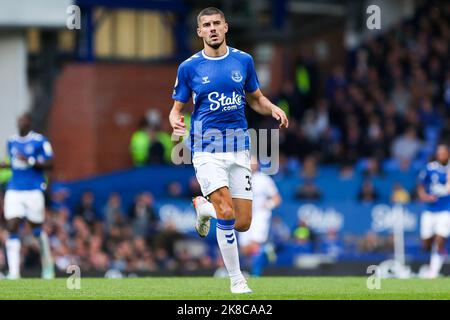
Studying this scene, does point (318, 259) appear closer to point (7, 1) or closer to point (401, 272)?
point (401, 272)

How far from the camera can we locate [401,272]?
80.3ft

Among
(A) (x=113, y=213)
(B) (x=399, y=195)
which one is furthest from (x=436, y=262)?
(A) (x=113, y=213)

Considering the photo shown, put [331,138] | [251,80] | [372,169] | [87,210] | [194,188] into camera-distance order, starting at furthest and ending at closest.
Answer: [331,138]
[372,169]
[194,188]
[87,210]
[251,80]

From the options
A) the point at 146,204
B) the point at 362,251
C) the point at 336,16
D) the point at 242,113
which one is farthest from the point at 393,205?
the point at 242,113

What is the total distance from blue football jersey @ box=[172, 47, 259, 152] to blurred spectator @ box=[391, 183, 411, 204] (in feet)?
45.4

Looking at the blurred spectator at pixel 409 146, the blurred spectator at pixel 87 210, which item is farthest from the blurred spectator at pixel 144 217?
the blurred spectator at pixel 409 146

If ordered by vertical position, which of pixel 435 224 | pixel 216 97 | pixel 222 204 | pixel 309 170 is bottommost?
pixel 309 170

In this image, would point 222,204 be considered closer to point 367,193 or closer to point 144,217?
point 144,217

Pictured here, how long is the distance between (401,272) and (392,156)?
5110 millimetres

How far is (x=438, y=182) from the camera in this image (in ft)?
70.2

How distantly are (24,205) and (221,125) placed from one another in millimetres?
6098

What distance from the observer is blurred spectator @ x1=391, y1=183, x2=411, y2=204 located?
26734mm

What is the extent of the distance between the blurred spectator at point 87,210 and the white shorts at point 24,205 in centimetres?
786

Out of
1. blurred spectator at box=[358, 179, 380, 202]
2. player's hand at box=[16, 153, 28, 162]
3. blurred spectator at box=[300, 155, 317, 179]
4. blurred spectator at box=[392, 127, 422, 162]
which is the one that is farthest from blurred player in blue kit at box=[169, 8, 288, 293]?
blurred spectator at box=[392, 127, 422, 162]
